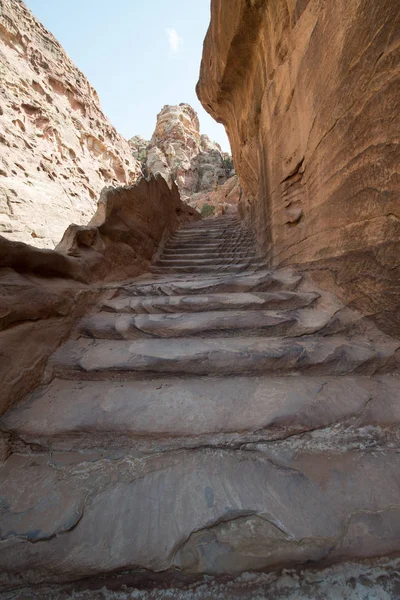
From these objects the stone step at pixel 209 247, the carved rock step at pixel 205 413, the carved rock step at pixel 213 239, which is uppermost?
the carved rock step at pixel 213 239

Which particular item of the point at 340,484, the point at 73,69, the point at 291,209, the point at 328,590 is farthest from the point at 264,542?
the point at 73,69

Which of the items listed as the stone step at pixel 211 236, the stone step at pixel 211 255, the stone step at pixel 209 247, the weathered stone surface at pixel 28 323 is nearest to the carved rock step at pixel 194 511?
the weathered stone surface at pixel 28 323

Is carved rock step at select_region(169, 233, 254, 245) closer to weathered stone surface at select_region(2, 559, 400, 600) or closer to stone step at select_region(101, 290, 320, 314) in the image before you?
stone step at select_region(101, 290, 320, 314)

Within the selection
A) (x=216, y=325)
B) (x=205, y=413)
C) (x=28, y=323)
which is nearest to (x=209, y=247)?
(x=216, y=325)

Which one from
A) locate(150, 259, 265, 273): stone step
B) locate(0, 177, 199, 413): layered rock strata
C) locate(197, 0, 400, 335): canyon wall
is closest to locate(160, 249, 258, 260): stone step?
locate(150, 259, 265, 273): stone step

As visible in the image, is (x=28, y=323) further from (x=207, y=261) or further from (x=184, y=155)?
(x=184, y=155)

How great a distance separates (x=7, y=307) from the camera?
1.35 m

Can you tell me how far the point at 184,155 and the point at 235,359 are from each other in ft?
104

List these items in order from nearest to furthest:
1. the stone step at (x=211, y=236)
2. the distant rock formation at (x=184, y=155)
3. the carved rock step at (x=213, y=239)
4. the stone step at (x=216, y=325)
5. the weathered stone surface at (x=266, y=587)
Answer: the weathered stone surface at (x=266, y=587) < the stone step at (x=216, y=325) < the carved rock step at (x=213, y=239) < the stone step at (x=211, y=236) < the distant rock formation at (x=184, y=155)

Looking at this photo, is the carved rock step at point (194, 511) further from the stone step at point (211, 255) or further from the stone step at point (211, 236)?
the stone step at point (211, 236)

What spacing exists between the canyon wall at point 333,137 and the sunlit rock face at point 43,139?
516 centimetres

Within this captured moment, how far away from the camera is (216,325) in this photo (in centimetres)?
179

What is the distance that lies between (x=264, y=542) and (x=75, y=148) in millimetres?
10370

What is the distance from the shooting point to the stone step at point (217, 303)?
80.1 inches
